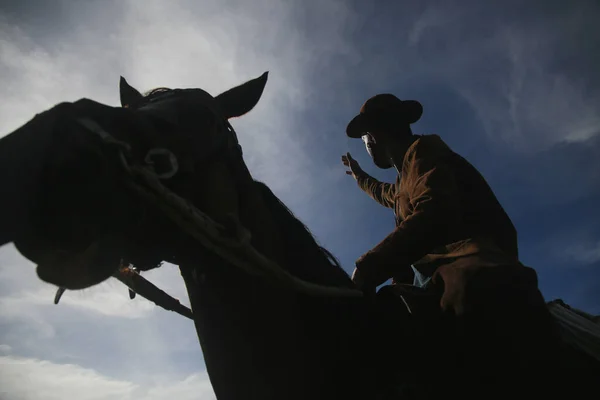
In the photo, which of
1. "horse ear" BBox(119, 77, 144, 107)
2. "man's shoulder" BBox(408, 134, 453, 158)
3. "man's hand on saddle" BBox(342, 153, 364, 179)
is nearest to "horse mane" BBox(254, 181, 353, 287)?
"man's shoulder" BBox(408, 134, 453, 158)

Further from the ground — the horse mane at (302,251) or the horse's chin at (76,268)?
the horse mane at (302,251)

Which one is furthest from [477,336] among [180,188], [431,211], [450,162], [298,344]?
[180,188]

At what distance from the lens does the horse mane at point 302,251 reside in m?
1.83

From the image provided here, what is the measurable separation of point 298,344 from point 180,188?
885 millimetres

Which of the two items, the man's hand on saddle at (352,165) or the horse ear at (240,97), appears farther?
the man's hand on saddle at (352,165)

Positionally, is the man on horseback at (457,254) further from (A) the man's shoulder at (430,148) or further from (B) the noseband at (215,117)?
(B) the noseband at (215,117)

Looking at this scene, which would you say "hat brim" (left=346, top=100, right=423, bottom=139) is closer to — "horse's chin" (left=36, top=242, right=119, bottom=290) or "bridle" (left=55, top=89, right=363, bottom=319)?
"bridle" (left=55, top=89, right=363, bottom=319)

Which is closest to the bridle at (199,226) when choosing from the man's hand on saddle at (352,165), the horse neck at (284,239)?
the horse neck at (284,239)

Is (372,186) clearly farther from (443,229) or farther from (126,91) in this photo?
(126,91)

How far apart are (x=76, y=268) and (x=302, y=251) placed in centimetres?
105

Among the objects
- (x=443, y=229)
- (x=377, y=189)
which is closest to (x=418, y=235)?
(x=443, y=229)

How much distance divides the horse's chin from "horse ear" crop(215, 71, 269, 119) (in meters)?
1.22

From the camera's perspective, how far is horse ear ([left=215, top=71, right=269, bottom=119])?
2314mm

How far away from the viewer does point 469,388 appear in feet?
5.41
